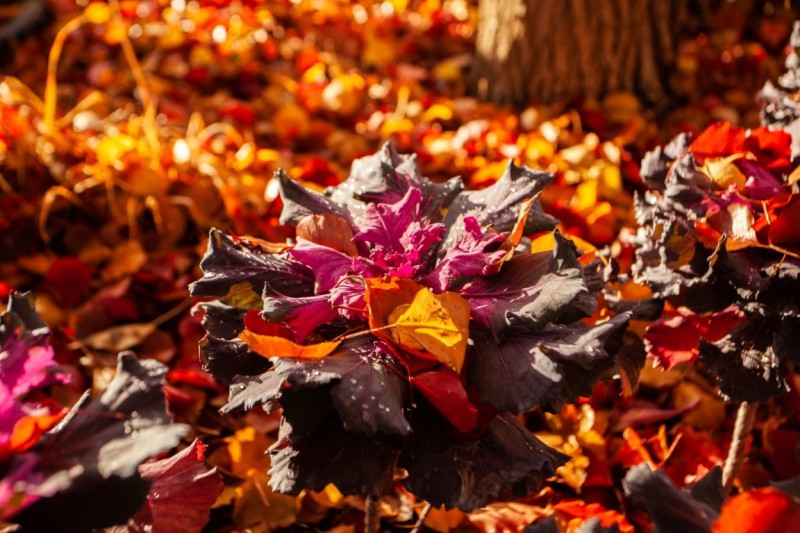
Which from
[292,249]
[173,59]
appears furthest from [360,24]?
[292,249]

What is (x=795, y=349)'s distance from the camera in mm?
812

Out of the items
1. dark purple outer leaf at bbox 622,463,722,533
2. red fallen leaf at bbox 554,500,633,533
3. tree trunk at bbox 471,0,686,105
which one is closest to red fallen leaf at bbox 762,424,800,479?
red fallen leaf at bbox 554,500,633,533

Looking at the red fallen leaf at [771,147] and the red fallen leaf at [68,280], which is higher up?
the red fallen leaf at [771,147]

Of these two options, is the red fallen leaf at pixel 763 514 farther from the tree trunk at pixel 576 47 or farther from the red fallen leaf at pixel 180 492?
the tree trunk at pixel 576 47

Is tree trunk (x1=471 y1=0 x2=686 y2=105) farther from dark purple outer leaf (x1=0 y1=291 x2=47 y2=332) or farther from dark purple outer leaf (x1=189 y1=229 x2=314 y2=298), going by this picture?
dark purple outer leaf (x1=0 y1=291 x2=47 y2=332)

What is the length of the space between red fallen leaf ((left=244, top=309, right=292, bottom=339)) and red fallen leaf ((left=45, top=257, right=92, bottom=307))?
868 mm

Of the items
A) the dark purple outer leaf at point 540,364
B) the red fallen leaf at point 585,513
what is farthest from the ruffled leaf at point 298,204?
the red fallen leaf at point 585,513

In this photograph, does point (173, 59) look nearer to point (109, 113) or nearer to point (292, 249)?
point (109, 113)

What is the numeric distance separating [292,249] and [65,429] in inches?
12.2

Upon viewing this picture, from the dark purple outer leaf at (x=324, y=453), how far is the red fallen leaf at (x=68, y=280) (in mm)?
912

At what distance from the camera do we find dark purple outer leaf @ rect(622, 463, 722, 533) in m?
0.53

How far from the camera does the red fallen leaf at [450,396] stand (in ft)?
2.18

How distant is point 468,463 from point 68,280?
1.07 meters

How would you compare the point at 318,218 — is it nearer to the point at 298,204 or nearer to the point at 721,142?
the point at 298,204
